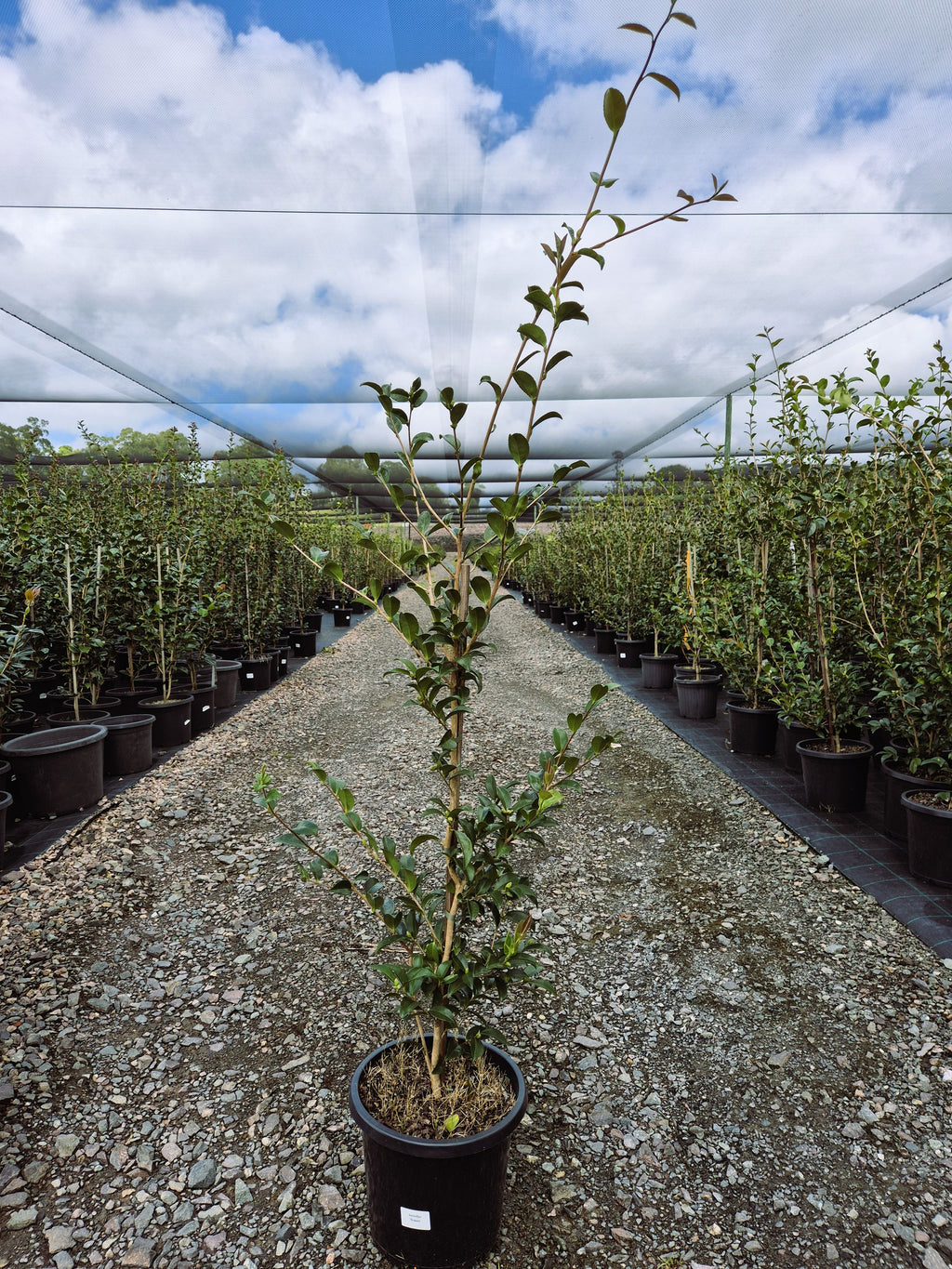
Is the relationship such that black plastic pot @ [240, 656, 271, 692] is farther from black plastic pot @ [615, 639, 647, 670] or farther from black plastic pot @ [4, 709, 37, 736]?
black plastic pot @ [615, 639, 647, 670]

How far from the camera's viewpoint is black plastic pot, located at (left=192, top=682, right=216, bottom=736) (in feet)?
18.5

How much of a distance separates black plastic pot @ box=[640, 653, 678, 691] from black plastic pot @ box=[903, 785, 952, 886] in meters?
3.97

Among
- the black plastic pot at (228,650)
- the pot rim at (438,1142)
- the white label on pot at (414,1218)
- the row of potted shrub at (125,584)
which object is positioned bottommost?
the white label on pot at (414,1218)

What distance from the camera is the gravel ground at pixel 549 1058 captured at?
164 cm

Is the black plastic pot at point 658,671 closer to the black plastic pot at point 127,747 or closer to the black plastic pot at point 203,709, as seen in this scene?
the black plastic pot at point 203,709

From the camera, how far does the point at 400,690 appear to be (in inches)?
286

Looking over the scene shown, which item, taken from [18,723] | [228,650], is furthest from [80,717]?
[228,650]

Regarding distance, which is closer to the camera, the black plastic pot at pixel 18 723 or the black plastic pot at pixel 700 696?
the black plastic pot at pixel 18 723

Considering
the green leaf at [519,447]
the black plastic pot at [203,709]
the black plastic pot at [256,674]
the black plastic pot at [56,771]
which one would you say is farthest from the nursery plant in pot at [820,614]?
the black plastic pot at [256,674]

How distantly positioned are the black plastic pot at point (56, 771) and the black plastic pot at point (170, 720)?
106cm

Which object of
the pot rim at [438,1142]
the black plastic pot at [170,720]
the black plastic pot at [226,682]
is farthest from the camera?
the black plastic pot at [226,682]

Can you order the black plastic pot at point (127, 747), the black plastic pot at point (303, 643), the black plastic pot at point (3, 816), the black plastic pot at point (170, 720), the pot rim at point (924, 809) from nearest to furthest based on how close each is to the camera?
the pot rim at point (924, 809) → the black plastic pot at point (3, 816) → the black plastic pot at point (127, 747) → the black plastic pot at point (170, 720) → the black plastic pot at point (303, 643)

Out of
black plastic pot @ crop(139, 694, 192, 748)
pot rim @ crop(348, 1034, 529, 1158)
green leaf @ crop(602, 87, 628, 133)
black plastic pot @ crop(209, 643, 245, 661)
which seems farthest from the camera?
black plastic pot @ crop(209, 643, 245, 661)

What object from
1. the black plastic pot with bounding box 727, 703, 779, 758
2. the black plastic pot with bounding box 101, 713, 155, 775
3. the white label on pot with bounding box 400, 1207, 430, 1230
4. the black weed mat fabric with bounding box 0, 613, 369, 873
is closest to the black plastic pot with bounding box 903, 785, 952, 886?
the black plastic pot with bounding box 727, 703, 779, 758
